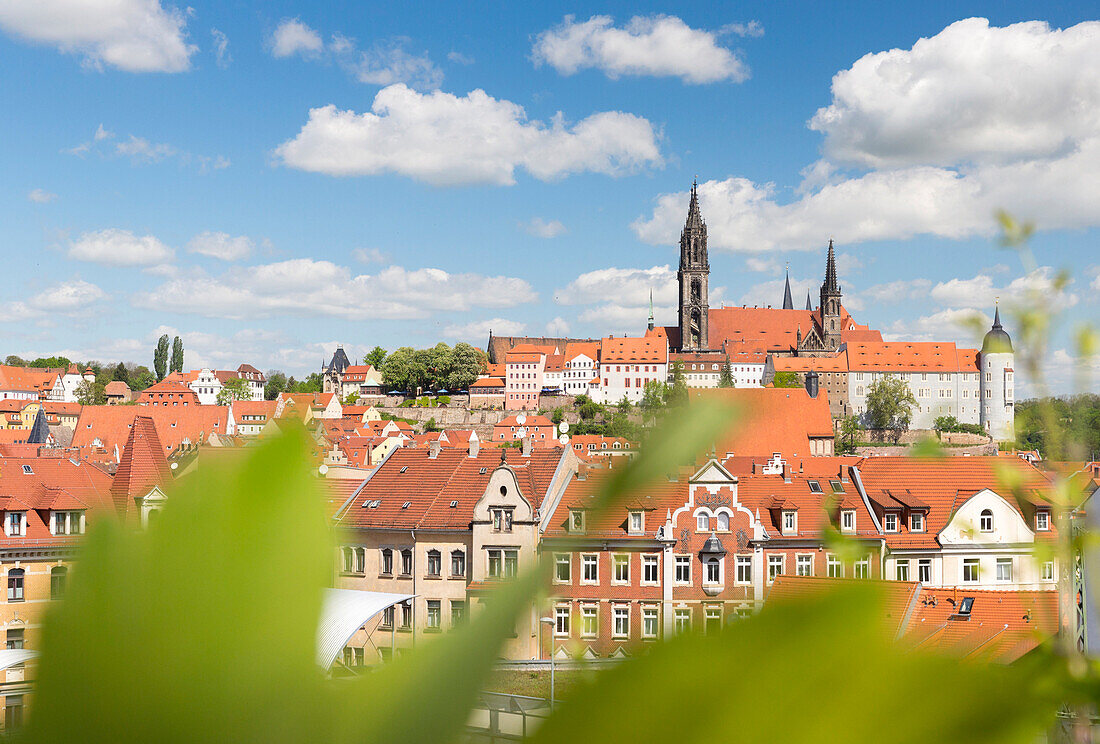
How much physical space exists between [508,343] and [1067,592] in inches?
4252

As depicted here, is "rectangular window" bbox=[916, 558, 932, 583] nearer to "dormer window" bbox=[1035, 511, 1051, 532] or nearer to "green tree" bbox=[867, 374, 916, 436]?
"dormer window" bbox=[1035, 511, 1051, 532]

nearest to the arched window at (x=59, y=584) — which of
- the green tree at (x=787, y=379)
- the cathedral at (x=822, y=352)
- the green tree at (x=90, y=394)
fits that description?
the cathedral at (x=822, y=352)

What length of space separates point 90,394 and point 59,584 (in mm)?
94333

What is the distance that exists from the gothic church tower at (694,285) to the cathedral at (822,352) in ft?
0.37

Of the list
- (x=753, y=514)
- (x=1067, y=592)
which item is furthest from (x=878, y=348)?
(x=1067, y=592)

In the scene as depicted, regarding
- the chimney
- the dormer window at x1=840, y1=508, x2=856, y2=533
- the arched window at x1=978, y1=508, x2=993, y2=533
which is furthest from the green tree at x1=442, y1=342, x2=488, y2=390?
the dormer window at x1=840, y1=508, x2=856, y2=533

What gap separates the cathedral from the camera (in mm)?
85625

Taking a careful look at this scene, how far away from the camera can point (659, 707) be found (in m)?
0.31

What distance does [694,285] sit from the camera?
100m

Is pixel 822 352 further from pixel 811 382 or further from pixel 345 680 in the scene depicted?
pixel 345 680

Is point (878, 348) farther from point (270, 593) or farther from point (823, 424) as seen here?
point (270, 593)

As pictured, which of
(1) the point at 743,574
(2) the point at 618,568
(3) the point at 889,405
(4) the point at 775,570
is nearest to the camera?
(4) the point at 775,570

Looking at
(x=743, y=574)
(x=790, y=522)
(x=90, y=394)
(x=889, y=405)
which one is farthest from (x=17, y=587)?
(x=90, y=394)

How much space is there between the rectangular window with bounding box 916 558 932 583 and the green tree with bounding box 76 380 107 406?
268 feet
